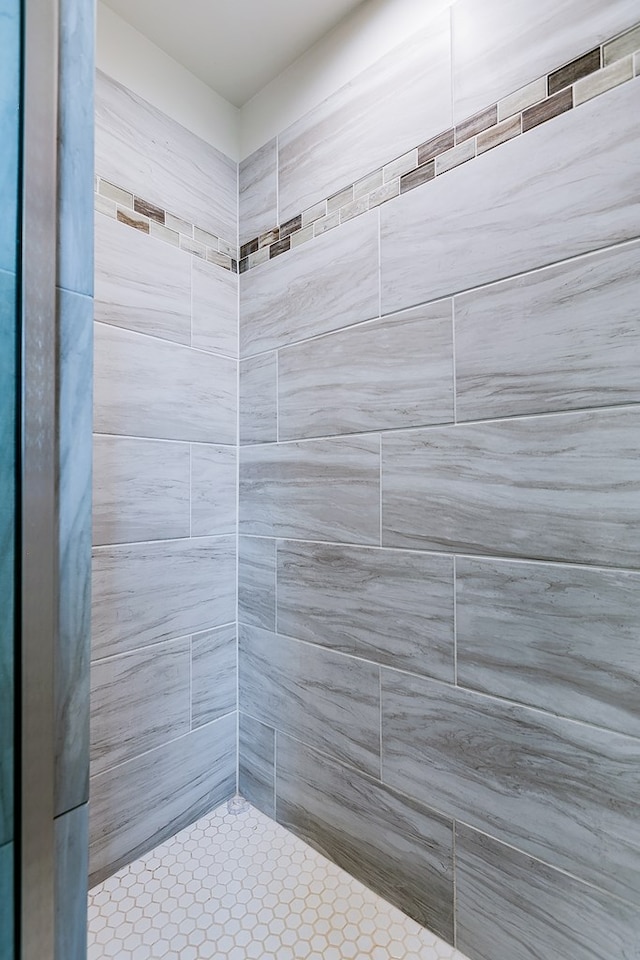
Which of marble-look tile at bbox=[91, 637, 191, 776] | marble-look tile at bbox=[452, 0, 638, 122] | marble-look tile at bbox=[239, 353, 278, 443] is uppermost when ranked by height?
marble-look tile at bbox=[452, 0, 638, 122]

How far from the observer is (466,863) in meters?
1.01

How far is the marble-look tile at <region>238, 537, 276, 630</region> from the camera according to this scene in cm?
144

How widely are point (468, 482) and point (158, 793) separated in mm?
1190

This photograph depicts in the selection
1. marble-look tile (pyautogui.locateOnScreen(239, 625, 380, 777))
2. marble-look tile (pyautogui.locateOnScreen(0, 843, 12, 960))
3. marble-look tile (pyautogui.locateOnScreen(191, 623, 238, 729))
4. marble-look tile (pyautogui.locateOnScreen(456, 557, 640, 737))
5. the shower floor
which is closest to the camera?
marble-look tile (pyautogui.locateOnScreen(0, 843, 12, 960))

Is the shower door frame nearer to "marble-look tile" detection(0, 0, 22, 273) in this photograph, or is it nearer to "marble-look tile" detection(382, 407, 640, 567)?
"marble-look tile" detection(0, 0, 22, 273)

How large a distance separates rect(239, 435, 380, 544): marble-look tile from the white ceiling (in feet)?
3.66

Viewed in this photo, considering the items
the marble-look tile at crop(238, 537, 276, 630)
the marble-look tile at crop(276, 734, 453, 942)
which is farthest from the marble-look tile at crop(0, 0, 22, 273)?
the marble-look tile at crop(276, 734, 453, 942)

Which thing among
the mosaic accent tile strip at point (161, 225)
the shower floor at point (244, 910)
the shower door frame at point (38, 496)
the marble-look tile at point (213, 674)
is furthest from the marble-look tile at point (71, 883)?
Result: the mosaic accent tile strip at point (161, 225)

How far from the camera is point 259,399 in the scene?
1.49 meters

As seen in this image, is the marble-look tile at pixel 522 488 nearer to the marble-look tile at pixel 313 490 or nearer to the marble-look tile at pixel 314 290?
the marble-look tile at pixel 313 490

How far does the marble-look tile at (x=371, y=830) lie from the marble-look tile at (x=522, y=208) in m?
1.20

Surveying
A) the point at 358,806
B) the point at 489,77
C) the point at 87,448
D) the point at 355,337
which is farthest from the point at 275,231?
the point at 358,806

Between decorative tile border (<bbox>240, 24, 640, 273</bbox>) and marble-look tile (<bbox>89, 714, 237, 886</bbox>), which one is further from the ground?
decorative tile border (<bbox>240, 24, 640, 273</bbox>)

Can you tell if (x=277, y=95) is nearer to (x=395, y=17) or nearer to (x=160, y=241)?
(x=395, y=17)
